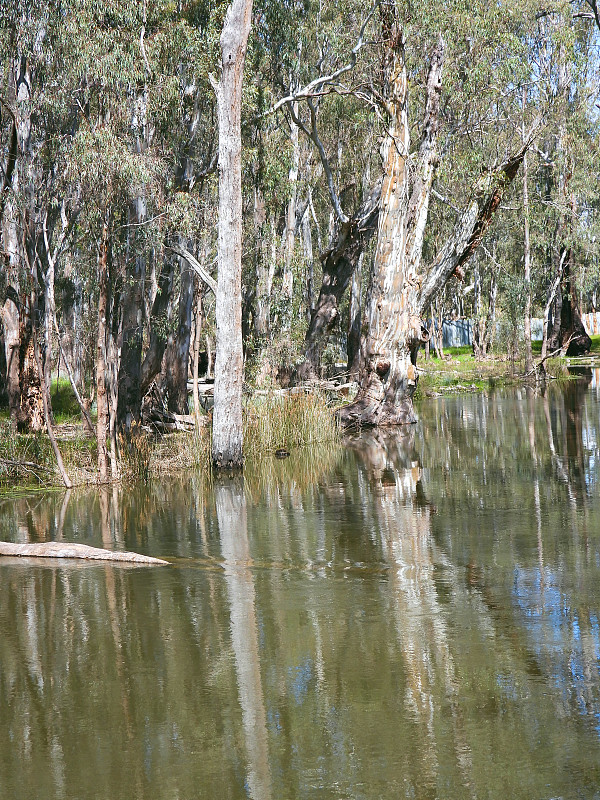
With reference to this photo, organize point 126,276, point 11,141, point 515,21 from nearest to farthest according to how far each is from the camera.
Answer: point 126,276, point 11,141, point 515,21

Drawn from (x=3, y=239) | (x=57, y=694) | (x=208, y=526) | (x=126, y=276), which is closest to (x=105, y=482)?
(x=208, y=526)

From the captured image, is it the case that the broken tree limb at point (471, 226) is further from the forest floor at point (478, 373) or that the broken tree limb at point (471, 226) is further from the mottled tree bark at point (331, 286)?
the forest floor at point (478, 373)

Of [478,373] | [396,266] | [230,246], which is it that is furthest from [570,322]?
[230,246]

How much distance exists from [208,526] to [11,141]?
31.6 feet

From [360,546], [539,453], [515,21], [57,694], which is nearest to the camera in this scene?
[57,694]

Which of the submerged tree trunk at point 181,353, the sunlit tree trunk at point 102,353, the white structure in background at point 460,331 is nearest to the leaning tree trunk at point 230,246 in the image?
the sunlit tree trunk at point 102,353

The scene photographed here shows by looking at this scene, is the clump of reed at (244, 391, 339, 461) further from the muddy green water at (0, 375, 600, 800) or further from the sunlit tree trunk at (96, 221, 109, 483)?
the muddy green water at (0, 375, 600, 800)

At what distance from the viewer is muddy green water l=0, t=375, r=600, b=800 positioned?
3.44 metres

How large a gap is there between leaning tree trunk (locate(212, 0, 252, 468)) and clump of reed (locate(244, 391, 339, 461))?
1.03m

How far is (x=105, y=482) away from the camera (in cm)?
1062

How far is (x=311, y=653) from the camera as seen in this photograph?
463cm

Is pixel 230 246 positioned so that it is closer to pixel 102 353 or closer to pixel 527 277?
pixel 102 353

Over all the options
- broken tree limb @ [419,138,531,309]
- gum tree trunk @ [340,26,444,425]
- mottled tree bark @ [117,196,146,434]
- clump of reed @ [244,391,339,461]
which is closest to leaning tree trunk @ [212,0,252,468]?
clump of reed @ [244,391,339,461]

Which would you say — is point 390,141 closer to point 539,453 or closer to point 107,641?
point 539,453
